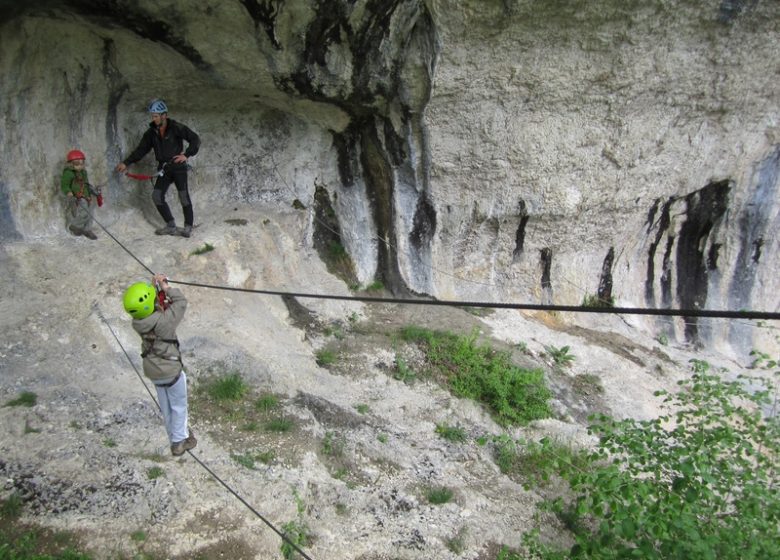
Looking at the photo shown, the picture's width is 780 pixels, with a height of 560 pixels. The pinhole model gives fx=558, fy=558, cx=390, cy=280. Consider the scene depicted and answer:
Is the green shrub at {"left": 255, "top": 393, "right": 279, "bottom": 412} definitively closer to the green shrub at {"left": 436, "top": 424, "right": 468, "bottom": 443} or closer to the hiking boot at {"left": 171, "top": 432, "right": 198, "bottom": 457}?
the hiking boot at {"left": 171, "top": 432, "right": 198, "bottom": 457}

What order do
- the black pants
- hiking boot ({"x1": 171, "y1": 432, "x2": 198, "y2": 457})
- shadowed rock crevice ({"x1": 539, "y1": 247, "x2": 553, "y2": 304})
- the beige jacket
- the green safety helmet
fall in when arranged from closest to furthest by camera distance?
the green safety helmet → the beige jacket → hiking boot ({"x1": 171, "y1": 432, "x2": 198, "y2": 457}) → the black pants → shadowed rock crevice ({"x1": 539, "y1": 247, "x2": 553, "y2": 304})

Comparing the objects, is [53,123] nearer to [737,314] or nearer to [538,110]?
[538,110]

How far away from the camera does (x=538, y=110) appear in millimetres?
9141

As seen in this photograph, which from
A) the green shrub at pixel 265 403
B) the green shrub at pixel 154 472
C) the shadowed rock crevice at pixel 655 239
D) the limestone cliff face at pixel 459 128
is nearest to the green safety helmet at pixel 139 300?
the green shrub at pixel 154 472

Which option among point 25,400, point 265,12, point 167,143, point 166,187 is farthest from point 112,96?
point 25,400

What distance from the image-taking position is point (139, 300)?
4219 mm

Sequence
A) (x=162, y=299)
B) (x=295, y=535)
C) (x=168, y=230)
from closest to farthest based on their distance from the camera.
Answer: (x=162, y=299)
(x=295, y=535)
(x=168, y=230)

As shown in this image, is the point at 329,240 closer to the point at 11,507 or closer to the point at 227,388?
the point at 227,388

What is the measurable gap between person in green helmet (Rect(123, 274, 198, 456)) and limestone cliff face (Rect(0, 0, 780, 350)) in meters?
4.19

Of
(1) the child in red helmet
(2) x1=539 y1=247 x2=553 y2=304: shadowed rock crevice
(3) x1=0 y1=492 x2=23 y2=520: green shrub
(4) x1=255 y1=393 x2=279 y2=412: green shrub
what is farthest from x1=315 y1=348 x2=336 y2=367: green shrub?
(2) x1=539 y1=247 x2=553 y2=304: shadowed rock crevice

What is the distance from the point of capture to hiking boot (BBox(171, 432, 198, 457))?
5023mm

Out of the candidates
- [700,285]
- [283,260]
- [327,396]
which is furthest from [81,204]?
[700,285]

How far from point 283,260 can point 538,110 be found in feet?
16.0

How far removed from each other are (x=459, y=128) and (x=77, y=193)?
5.76m
